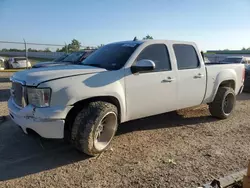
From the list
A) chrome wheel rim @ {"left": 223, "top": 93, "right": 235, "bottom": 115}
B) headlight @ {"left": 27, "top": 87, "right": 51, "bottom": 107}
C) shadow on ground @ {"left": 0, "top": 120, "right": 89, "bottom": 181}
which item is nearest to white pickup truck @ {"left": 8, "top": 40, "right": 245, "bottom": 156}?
headlight @ {"left": 27, "top": 87, "right": 51, "bottom": 107}

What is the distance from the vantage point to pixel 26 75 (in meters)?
3.96

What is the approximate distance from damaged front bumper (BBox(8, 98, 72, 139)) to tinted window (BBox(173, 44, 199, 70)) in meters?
2.63

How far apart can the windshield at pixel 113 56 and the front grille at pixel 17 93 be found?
1.39m

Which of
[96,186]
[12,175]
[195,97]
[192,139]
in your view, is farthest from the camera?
[195,97]

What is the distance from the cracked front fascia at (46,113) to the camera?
11.9 feet

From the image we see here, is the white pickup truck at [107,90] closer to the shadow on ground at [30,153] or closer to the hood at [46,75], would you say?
the hood at [46,75]

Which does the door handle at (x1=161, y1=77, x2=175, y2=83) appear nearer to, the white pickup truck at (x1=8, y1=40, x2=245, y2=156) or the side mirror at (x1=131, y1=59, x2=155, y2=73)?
the white pickup truck at (x1=8, y1=40, x2=245, y2=156)

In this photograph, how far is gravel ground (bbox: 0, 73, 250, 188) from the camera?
3.38 m

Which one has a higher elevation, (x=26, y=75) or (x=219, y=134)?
(x=26, y=75)

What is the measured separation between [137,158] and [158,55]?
2030mm

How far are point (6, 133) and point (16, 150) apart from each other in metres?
0.95

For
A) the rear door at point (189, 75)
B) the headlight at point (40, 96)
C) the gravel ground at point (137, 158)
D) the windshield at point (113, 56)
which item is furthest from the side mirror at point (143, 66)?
the headlight at point (40, 96)

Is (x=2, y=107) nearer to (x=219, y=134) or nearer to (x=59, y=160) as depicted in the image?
(x=59, y=160)

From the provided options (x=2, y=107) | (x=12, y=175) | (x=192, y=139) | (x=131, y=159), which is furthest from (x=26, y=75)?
(x=2, y=107)
